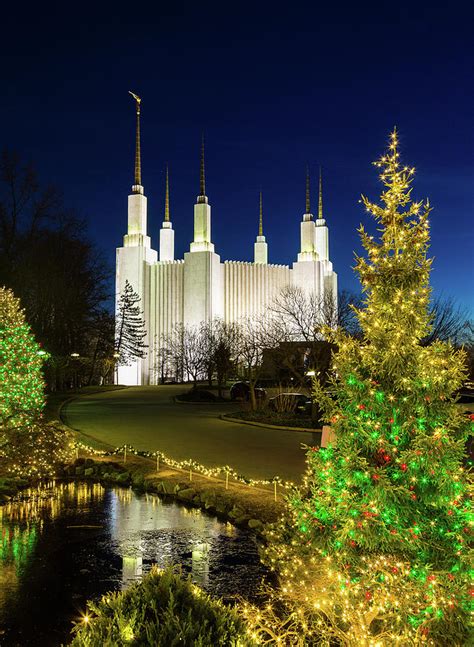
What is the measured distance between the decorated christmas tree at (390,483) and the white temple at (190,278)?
74.7 m

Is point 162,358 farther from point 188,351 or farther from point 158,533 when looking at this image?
point 158,533

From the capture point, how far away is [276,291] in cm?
9194

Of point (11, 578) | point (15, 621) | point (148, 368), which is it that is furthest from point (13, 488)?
point (148, 368)

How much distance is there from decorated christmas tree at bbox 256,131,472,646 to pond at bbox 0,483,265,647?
1808 mm

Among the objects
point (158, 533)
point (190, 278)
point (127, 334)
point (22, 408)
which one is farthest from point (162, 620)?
point (190, 278)

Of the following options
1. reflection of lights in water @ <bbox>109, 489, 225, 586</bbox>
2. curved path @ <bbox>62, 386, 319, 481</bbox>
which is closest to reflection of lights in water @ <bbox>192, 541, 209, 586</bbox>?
reflection of lights in water @ <bbox>109, 489, 225, 586</bbox>

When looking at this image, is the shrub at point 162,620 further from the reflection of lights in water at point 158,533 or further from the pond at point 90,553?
the reflection of lights in water at point 158,533

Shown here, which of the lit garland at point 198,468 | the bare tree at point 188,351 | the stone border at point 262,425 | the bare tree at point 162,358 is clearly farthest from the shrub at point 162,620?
the bare tree at point 162,358

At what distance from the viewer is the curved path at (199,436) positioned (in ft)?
47.9

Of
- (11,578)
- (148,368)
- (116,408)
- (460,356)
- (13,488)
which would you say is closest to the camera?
(460,356)

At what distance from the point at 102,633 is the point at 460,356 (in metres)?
3.34

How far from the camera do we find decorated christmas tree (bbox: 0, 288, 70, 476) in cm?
1185

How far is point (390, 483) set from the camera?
16.2 feet

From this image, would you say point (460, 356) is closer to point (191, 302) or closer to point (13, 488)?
point (13, 488)
